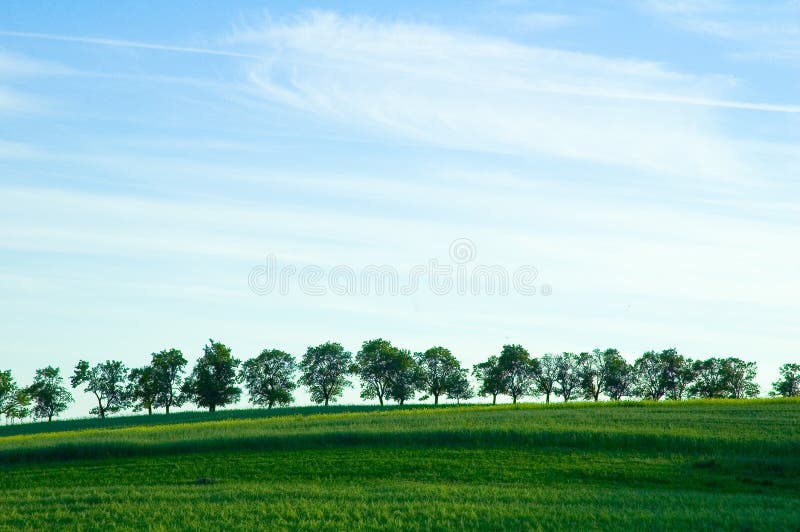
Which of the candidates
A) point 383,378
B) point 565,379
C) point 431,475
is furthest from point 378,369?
point 431,475

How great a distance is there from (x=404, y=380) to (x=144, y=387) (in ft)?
113

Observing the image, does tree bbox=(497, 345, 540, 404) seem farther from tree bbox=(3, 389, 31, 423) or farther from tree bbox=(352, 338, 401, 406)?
tree bbox=(3, 389, 31, 423)

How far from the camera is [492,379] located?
110875mm

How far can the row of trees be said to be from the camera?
10512cm

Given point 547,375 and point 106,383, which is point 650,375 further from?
point 106,383

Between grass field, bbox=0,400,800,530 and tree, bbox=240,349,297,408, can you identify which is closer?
grass field, bbox=0,400,800,530

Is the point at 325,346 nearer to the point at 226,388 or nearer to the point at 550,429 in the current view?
the point at 226,388

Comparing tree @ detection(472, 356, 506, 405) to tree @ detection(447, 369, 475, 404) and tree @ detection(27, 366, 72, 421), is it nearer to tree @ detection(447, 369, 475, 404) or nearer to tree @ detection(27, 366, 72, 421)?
tree @ detection(447, 369, 475, 404)

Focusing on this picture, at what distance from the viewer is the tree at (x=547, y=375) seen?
114 meters

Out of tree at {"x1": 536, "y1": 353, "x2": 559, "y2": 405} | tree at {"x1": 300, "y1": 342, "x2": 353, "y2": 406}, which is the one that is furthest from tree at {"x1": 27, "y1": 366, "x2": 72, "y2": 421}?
tree at {"x1": 536, "y1": 353, "x2": 559, "y2": 405}

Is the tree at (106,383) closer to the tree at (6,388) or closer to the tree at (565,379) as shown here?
the tree at (6,388)

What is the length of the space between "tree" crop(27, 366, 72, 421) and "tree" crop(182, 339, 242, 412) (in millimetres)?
19867

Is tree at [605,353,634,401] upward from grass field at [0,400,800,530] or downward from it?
upward

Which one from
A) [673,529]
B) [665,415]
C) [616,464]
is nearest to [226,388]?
[665,415]
